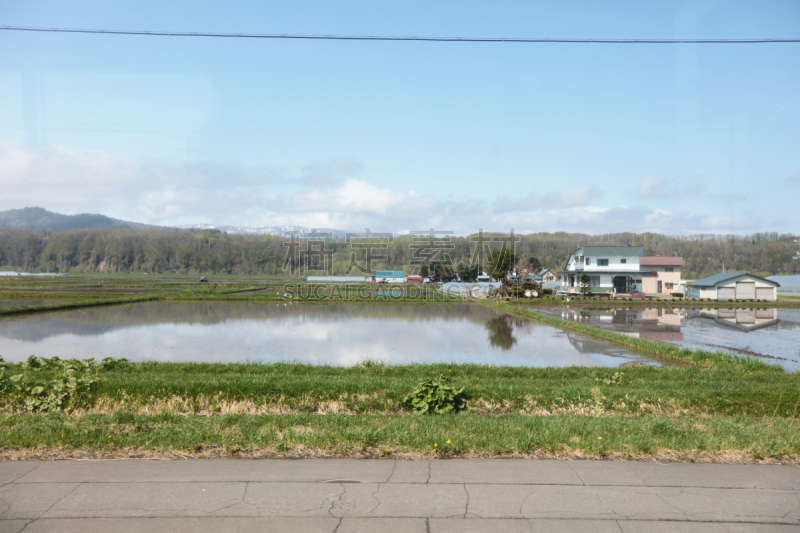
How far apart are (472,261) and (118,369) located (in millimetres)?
79853

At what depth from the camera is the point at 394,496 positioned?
4.72m

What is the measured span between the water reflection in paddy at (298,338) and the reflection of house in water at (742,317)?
11.0 metres

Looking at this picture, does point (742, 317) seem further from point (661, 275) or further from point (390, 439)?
point (390, 439)

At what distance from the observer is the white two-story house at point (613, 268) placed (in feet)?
165

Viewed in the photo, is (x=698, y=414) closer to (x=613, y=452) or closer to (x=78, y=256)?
(x=613, y=452)

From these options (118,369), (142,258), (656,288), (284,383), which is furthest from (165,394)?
(142,258)

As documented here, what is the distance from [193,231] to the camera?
361ft

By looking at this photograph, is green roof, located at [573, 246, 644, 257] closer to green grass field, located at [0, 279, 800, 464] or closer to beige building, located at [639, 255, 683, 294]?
beige building, located at [639, 255, 683, 294]

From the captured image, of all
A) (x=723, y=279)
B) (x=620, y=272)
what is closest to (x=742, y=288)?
(x=723, y=279)

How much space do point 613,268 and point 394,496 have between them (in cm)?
5085

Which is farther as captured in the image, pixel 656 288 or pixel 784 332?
pixel 656 288

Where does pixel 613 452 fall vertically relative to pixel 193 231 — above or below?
below

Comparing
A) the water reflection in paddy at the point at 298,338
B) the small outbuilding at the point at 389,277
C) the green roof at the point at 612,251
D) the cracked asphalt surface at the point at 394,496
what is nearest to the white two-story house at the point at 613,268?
the green roof at the point at 612,251

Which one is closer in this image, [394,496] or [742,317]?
[394,496]
